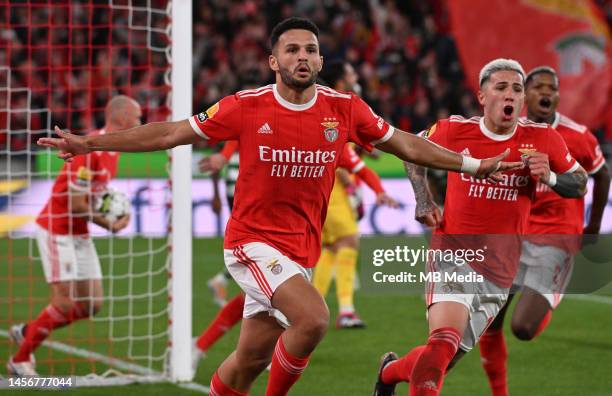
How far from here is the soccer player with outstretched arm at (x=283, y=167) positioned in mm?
5848

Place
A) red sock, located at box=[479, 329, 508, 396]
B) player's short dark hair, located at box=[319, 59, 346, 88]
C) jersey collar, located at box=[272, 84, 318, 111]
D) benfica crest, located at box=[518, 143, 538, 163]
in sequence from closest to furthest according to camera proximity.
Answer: jersey collar, located at box=[272, 84, 318, 111]
benfica crest, located at box=[518, 143, 538, 163]
red sock, located at box=[479, 329, 508, 396]
player's short dark hair, located at box=[319, 59, 346, 88]

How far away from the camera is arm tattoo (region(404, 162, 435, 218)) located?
6.45 metres

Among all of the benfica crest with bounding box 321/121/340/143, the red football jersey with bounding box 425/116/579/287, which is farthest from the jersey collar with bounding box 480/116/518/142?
the benfica crest with bounding box 321/121/340/143

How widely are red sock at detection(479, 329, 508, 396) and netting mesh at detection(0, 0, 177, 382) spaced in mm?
2652

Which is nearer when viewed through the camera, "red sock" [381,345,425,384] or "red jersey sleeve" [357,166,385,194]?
"red sock" [381,345,425,384]

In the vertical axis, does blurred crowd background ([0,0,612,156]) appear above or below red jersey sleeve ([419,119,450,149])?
above

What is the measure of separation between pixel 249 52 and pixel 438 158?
59.6 feet

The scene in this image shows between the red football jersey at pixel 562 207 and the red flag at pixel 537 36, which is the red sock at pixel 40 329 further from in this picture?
the red flag at pixel 537 36

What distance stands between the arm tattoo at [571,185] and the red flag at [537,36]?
15418 mm

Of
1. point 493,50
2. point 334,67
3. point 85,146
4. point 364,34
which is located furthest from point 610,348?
point 364,34

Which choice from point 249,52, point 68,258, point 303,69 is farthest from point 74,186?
point 249,52

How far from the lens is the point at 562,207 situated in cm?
809

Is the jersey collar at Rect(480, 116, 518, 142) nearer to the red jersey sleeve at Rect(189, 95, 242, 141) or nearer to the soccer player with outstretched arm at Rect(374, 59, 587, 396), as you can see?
the soccer player with outstretched arm at Rect(374, 59, 587, 396)

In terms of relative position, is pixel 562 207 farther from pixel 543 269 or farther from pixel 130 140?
pixel 130 140
